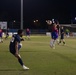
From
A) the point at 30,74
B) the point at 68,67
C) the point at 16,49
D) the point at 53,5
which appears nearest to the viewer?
the point at 30,74

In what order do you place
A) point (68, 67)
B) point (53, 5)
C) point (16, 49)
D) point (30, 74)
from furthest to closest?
point (53, 5), point (68, 67), point (16, 49), point (30, 74)

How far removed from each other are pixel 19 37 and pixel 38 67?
2.16 metres

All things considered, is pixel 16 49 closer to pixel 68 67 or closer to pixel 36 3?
pixel 68 67

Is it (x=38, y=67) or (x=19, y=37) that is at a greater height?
(x=19, y=37)

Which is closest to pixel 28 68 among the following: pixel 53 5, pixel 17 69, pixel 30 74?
pixel 17 69

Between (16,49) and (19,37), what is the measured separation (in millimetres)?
574

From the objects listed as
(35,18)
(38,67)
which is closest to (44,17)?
(35,18)

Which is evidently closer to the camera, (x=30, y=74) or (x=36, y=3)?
(x=30, y=74)

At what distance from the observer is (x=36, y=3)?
119688 mm

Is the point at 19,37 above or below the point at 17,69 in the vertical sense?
above

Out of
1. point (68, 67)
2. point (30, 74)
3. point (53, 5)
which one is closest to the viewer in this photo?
point (30, 74)

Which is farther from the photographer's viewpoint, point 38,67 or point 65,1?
point 65,1

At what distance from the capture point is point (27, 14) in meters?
120

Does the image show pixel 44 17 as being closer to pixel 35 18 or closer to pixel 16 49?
pixel 35 18
